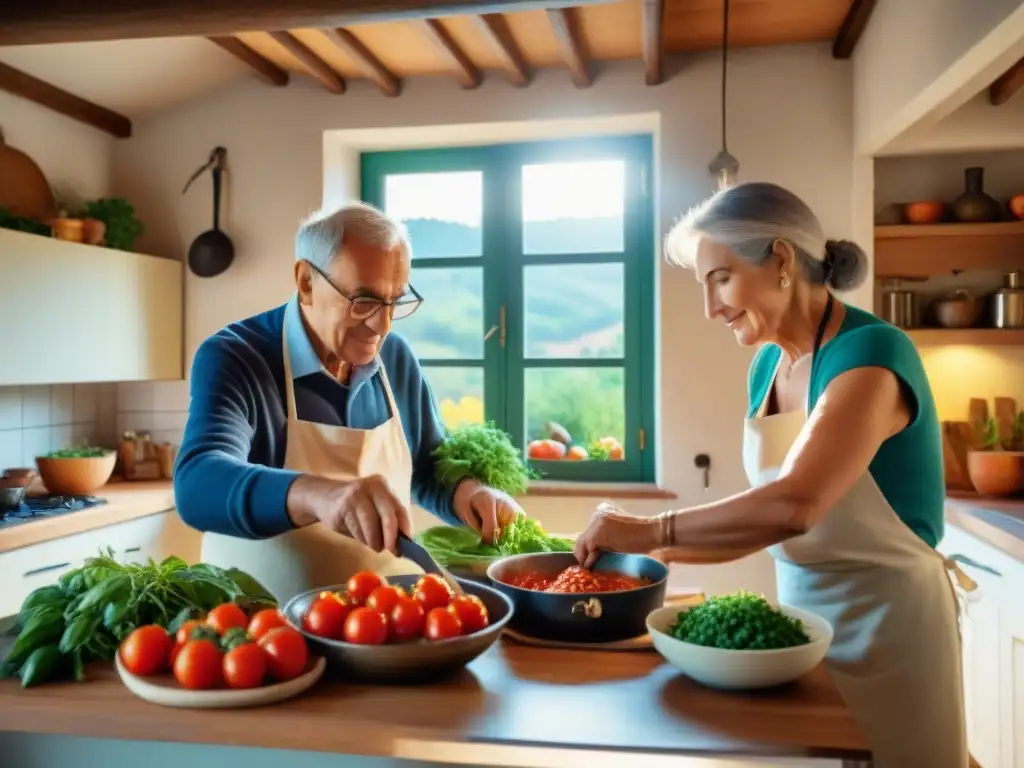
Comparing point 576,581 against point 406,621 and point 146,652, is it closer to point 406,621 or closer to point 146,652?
point 406,621

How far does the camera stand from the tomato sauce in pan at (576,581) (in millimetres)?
1504

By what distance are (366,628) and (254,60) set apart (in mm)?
3001

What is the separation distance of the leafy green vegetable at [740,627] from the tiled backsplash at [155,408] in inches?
125

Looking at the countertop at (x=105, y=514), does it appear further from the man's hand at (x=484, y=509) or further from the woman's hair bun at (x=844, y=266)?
the woman's hair bun at (x=844, y=266)

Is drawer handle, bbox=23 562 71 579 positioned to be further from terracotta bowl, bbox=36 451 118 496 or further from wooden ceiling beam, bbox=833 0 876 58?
wooden ceiling beam, bbox=833 0 876 58

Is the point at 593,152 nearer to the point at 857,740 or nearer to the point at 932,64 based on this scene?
the point at 932,64

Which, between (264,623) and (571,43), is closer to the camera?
(264,623)

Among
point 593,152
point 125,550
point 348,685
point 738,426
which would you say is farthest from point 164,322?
point 348,685

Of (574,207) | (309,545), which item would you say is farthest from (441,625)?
(574,207)

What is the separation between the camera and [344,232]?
1.87m

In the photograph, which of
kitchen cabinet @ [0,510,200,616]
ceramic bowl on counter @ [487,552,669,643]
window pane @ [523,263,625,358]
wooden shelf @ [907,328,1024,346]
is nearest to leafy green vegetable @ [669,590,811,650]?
ceramic bowl on counter @ [487,552,669,643]

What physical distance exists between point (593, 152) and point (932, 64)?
160cm

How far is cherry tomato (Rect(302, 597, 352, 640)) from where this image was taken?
129 centimetres

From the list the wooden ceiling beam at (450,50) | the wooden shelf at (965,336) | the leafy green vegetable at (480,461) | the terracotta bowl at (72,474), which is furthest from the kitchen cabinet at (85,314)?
the wooden shelf at (965,336)
